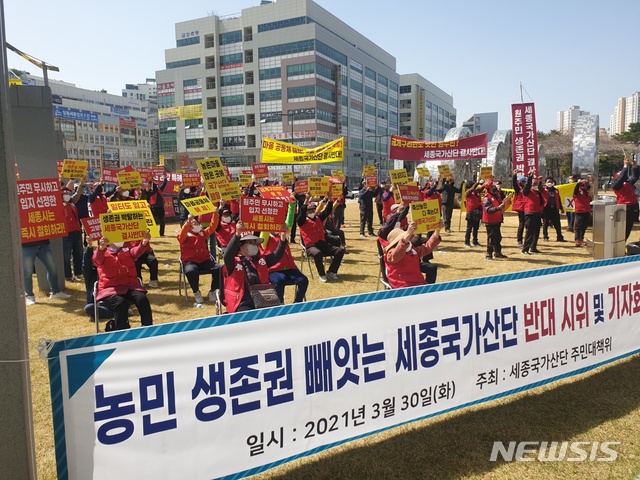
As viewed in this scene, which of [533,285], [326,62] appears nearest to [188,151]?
[326,62]

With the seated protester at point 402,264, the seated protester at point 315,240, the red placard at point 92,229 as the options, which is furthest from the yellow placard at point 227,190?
the seated protester at point 402,264

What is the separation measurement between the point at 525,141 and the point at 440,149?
3.44 metres

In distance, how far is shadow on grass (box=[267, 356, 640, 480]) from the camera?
3.51 m

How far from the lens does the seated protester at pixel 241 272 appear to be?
216 inches

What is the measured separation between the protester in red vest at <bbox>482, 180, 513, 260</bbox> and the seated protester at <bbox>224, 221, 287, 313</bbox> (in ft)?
26.3

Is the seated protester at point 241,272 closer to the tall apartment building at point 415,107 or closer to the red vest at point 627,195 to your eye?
the red vest at point 627,195

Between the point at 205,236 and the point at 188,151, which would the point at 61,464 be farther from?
the point at 188,151

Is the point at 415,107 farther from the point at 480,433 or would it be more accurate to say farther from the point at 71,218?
the point at 480,433

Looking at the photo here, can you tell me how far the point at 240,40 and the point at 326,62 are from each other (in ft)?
47.6

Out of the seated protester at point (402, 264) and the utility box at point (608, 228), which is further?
the utility box at point (608, 228)

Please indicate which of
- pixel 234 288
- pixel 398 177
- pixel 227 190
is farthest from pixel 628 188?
pixel 234 288

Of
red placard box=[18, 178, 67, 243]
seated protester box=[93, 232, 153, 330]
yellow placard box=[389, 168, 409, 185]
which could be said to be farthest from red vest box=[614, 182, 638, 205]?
red placard box=[18, 178, 67, 243]

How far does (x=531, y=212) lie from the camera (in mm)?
12516

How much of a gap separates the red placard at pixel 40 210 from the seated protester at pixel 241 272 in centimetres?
406
